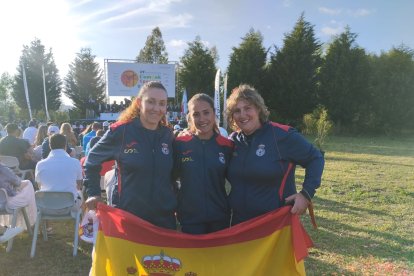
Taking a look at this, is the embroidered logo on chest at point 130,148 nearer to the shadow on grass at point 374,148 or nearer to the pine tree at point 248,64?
the shadow on grass at point 374,148

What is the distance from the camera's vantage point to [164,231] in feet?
9.99

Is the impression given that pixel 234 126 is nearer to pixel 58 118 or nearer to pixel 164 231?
pixel 164 231

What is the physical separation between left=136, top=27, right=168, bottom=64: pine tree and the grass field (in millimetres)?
32859

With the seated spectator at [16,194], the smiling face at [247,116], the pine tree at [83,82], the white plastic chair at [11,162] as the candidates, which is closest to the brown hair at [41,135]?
the white plastic chair at [11,162]

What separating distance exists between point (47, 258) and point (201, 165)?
12.0ft

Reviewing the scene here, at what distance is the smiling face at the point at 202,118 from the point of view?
3.21 m

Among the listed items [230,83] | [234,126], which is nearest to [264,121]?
[234,126]

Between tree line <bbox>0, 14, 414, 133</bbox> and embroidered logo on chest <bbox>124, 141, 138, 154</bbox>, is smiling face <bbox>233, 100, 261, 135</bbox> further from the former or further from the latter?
tree line <bbox>0, 14, 414, 133</bbox>

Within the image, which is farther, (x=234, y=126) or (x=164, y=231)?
(x=234, y=126)

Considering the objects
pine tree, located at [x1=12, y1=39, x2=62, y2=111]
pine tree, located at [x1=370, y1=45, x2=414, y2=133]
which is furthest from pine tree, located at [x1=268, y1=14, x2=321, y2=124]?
pine tree, located at [x1=12, y1=39, x2=62, y2=111]

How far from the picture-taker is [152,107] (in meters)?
3.10

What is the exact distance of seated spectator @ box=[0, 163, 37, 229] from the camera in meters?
5.66

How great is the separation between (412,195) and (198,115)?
8.52m

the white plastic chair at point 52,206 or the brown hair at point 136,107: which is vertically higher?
the brown hair at point 136,107
